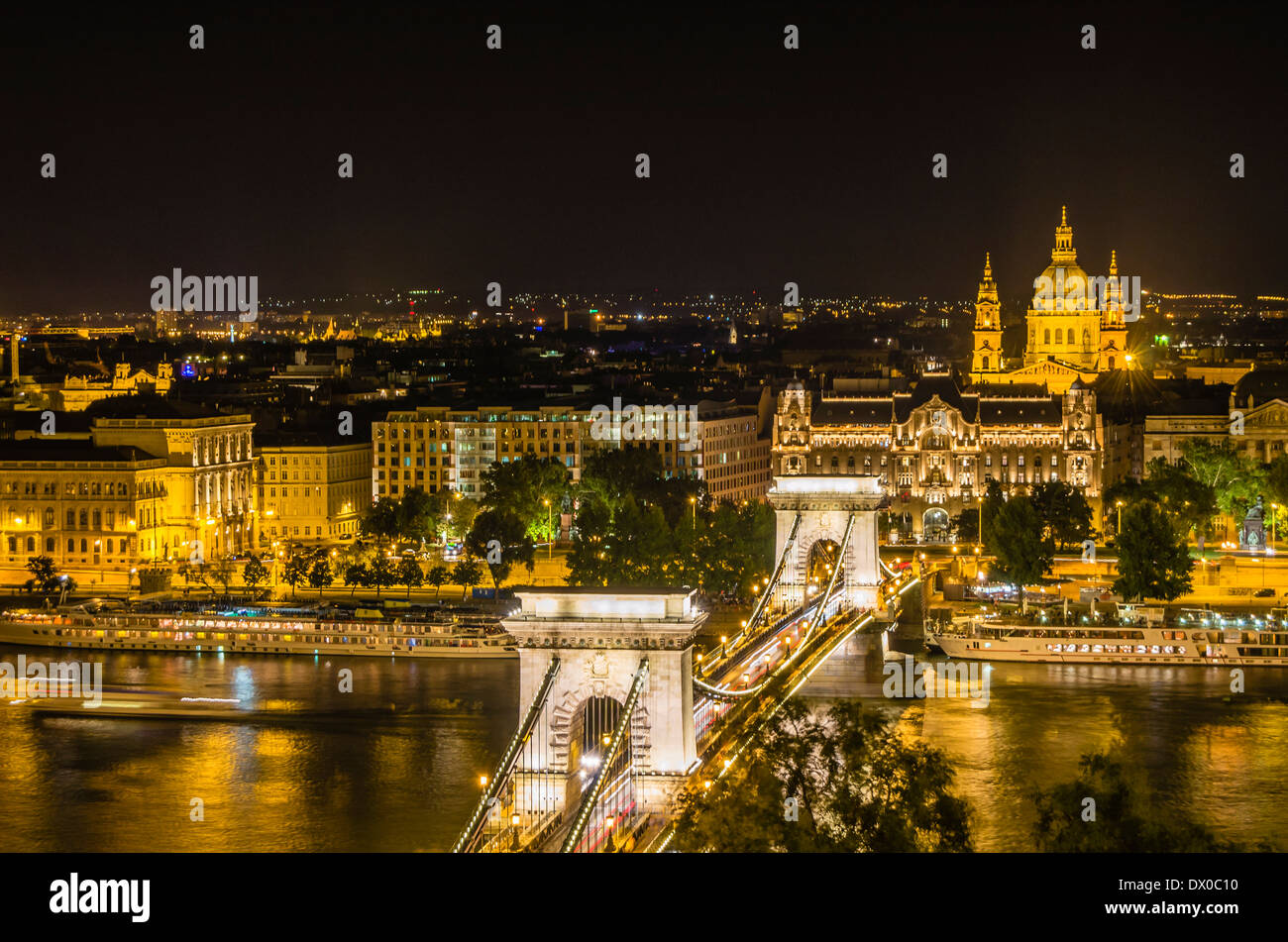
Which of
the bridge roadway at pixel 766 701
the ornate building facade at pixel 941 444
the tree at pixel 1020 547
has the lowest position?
the bridge roadway at pixel 766 701

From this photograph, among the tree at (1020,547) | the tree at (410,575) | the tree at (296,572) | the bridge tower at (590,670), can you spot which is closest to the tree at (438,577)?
the tree at (410,575)

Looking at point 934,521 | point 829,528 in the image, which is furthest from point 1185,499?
point 829,528

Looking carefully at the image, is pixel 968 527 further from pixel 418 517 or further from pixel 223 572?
pixel 223 572

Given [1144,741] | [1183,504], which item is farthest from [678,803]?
[1183,504]

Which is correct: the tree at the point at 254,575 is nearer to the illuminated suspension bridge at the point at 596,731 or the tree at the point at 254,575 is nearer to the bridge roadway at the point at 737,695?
the bridge roadway at the point at 737,695

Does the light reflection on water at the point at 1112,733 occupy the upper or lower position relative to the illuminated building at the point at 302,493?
lower

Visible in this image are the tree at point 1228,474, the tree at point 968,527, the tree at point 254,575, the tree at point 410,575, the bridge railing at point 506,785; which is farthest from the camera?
the tree at point 968,527
